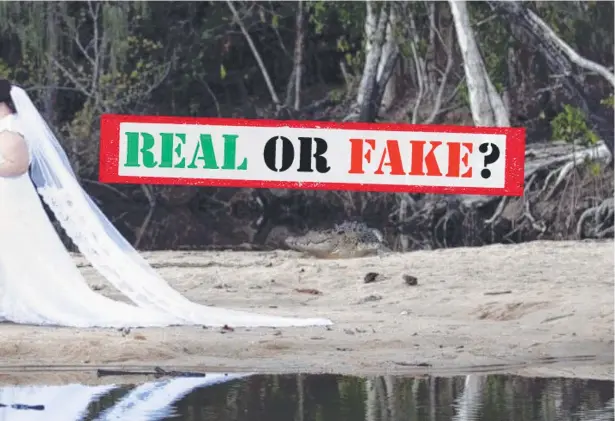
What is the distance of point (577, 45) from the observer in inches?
826

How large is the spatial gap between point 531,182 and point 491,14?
7.87 feet

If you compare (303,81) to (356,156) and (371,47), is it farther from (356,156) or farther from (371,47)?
(356,156)

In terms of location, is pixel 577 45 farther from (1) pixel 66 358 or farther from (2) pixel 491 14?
(1) pixel 66 358

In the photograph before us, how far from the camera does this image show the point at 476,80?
2072 cm

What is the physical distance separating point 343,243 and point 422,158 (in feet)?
13.8

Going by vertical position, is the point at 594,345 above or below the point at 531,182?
below

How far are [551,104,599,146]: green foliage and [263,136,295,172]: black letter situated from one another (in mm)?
8436

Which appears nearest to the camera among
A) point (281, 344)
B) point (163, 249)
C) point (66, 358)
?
point (66, 358)

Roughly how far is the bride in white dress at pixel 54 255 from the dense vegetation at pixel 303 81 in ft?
27.4

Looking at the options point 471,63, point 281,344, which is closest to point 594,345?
point 281,344

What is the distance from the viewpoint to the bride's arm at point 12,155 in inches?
413

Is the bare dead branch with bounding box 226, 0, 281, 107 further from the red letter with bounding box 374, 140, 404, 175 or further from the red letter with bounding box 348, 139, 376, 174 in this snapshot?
the red letter with bounding box 348, 139, 376, 174

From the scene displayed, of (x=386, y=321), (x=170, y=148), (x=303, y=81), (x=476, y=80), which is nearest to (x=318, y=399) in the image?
(x=386, y=321)

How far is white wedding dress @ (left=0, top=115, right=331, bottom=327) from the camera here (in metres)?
10.5
